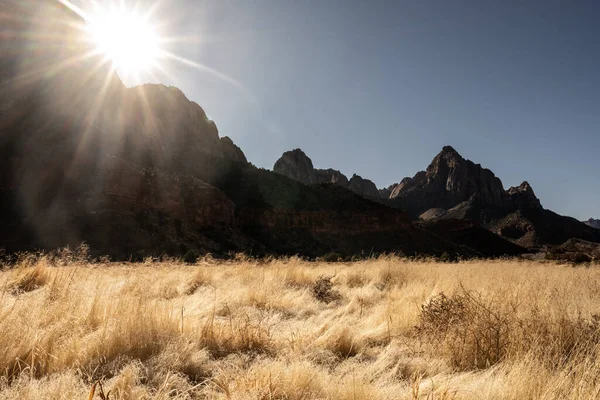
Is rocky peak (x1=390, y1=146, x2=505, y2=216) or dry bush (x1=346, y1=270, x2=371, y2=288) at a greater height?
rocky peak (x1=390, y1=146, x2=505, y2=216)

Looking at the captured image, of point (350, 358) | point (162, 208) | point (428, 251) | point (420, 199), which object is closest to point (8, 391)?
point (350, 358)

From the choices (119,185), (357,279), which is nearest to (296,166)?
(119,185)

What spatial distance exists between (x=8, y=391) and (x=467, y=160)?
160918mm

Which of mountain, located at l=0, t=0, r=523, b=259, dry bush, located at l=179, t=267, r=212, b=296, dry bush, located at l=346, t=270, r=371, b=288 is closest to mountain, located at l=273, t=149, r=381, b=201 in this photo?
mountain, located at l=0, t=0, r=523, b=259

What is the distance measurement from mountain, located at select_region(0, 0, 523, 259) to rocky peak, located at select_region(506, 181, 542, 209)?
51487mm

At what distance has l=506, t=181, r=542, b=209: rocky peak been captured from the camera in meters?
116

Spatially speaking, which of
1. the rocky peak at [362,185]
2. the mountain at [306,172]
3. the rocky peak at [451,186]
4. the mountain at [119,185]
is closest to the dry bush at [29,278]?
the mountain at [119,185]

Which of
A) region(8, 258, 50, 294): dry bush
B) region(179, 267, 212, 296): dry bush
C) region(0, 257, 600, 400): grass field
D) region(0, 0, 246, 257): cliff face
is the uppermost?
region(0, 0, 246, 257): cliff face

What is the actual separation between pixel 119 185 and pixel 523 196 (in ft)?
460

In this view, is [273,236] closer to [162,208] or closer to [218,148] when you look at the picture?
[162,208]

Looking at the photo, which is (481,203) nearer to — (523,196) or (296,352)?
(523,196)

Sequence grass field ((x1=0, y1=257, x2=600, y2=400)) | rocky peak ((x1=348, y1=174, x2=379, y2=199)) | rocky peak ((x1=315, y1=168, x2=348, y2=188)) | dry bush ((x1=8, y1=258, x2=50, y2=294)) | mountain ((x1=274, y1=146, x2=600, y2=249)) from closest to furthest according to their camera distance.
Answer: grass field ((x1=0, y1=257, x2=600, y2=400)), dry bush ((x1=8, y1=258, x2=50, y2=294)), mountain ((x1=274, y1=146, x2=600, y2=249)), rocky peak ((x1=315, y1=168, x2=348, y2=188)), rocky peak ((x1=348, y1=174, x2=379, y2=199))

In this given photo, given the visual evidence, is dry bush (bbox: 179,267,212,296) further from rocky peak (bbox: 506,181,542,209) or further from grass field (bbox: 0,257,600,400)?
rocky peak (bbox: 506,181,542,209)

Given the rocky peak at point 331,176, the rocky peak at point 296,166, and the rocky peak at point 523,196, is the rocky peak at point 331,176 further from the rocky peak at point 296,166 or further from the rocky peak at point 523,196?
the rocky peak at point 523,196
